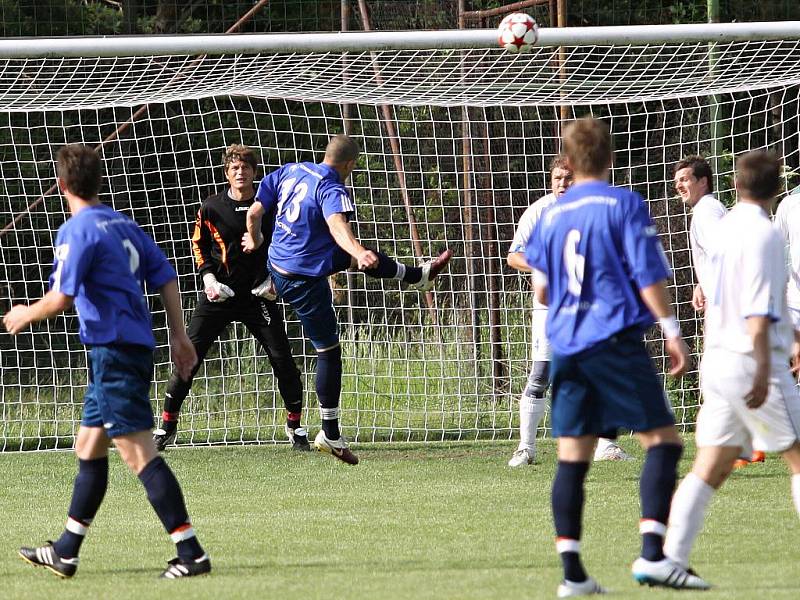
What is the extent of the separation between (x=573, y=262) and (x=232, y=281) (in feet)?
16.8

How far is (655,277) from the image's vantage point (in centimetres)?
442

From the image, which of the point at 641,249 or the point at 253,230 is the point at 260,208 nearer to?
the point at 253,230

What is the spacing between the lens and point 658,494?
4.58 m

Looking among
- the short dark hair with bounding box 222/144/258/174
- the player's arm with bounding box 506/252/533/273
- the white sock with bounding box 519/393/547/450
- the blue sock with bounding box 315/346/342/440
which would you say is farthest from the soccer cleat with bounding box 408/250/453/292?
the short dark hair with bounding box 222/144/258/174

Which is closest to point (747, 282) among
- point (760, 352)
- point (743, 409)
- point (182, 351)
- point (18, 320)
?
point (760, 352)

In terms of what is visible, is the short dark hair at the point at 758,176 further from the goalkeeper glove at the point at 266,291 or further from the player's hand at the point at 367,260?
the goalkeeper glove at the point at 266,291

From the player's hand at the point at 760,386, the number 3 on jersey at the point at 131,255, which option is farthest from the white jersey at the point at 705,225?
the number 3 on jersey at the point at 131,255

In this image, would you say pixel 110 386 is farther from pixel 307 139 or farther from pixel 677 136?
pixel 307 139

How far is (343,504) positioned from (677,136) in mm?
5857

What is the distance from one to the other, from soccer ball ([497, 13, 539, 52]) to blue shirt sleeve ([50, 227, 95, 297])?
162 inches

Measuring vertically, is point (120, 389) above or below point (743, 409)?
above

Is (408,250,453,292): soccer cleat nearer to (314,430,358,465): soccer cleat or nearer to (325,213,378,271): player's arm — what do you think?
(325,213,378,271): player's arm

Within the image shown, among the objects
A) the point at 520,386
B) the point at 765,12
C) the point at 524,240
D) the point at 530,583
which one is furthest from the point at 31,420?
the point at 765,12

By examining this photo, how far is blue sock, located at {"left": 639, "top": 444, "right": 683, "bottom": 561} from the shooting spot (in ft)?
15.0
